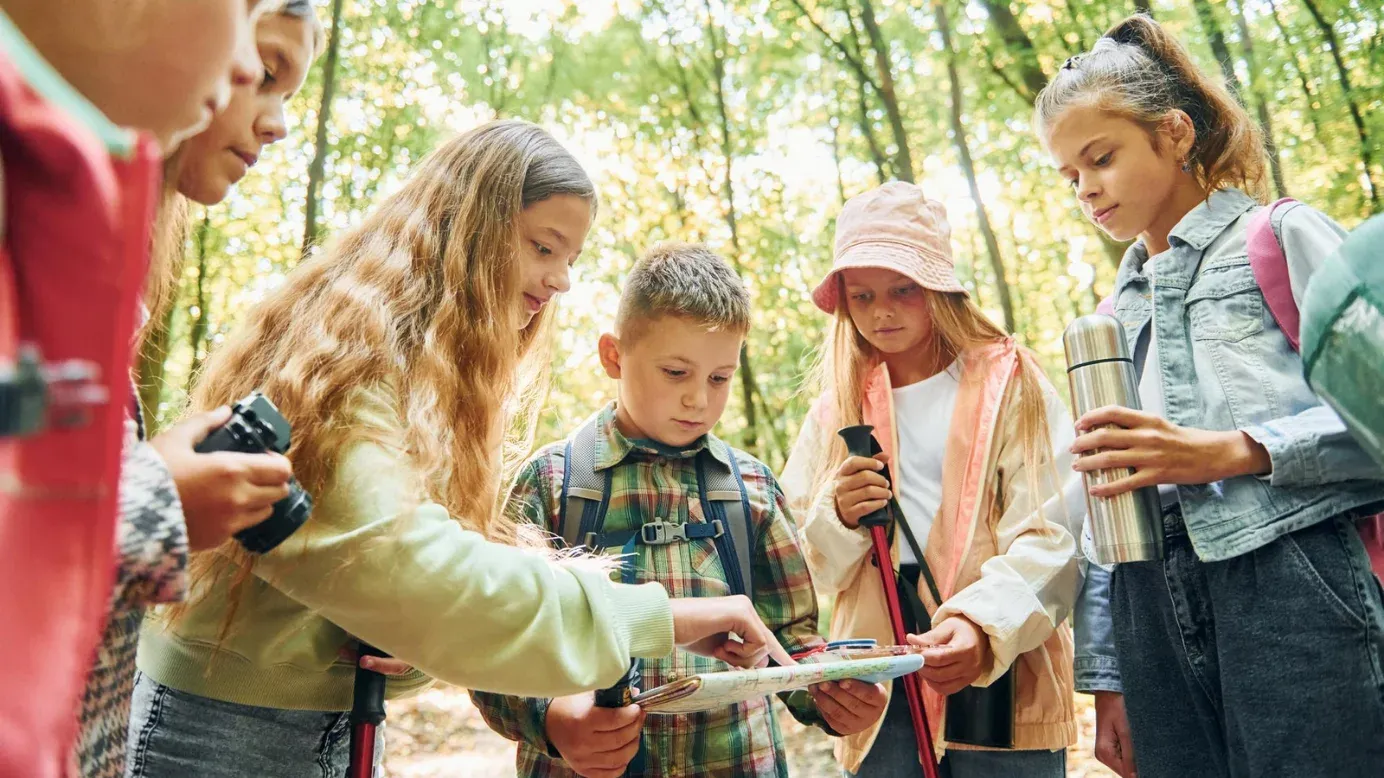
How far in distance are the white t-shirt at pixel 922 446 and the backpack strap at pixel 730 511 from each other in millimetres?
510

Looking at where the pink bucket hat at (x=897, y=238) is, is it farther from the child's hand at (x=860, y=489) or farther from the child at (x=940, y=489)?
the child's hand at (x=860, y=489)

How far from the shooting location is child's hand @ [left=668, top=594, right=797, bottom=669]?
1937 millimetres

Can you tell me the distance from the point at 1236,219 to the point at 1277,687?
106cm

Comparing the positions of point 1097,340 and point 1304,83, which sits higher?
point 1304,83

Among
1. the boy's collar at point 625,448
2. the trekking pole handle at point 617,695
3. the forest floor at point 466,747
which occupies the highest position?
the boy's collar at point 625,448

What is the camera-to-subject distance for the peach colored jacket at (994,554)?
2398mm

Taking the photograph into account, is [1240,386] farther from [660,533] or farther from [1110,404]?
[660,533]

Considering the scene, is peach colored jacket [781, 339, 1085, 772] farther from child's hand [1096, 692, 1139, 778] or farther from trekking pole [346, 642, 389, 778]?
trekking pole [346, 642, 389, 778]

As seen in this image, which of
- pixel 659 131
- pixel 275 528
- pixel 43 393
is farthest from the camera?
pixel 659 131

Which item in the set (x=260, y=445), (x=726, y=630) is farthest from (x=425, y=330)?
(x=726, y=630)

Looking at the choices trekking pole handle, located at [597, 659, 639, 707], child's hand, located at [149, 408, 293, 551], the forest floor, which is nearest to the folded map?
trekking pole handle, located at [597, 659, 639, 707]

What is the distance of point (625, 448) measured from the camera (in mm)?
2523

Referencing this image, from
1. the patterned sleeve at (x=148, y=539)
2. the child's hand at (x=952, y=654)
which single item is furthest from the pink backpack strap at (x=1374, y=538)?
the patterned sleeve at (x=148, y=539)

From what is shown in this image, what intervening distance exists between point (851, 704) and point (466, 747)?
5.28 meters
